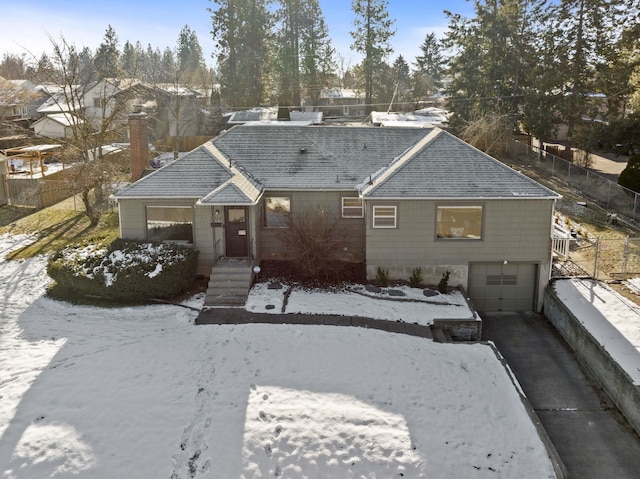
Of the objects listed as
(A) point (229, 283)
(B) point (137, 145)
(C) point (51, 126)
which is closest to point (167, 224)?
(A) point (229, 283)

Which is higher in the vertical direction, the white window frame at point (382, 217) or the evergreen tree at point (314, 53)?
the evergreen tree at point (314, 53)

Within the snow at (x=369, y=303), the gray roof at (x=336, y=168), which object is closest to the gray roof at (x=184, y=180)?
the gray roof at (x=336, y=168)

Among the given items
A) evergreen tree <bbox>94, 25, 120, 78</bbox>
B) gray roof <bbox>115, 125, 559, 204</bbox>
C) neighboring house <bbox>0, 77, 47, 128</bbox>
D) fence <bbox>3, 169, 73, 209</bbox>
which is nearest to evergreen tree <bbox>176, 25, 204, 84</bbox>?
evergreen tree <bbox>94, 25, 120, 78</bbox>

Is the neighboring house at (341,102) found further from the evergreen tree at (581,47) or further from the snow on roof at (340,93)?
the evergreen tree at (581,47)

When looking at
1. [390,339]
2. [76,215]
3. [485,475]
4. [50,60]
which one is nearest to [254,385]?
[390,339]

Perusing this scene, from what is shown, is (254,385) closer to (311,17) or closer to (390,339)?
(390,339)

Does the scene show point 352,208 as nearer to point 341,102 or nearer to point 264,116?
point 264,116

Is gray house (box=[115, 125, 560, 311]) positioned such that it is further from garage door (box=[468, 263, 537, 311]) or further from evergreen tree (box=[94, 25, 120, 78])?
evergreen tree (box=[94, 25, 120, 78])

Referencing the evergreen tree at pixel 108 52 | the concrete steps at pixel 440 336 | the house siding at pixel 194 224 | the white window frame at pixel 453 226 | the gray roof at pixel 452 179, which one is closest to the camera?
the concrete steps at pixel 440 336
